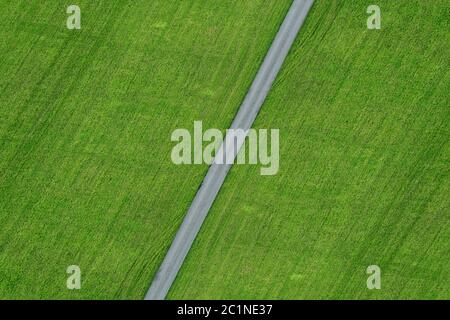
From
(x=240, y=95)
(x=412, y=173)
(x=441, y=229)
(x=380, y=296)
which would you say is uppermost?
(x=240, y=95)

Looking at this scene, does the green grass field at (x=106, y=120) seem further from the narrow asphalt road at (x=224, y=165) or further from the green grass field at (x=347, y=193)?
the green grass field at (x=347, y=193)

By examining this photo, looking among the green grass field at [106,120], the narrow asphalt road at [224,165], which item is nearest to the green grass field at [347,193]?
the narrow asphalt road at [224,165]

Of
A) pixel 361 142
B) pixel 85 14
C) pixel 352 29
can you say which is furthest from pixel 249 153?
pixel 85 14

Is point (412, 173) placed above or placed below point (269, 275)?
above

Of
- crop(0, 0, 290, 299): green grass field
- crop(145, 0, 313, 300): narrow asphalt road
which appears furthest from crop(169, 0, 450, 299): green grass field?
crop(0, 0, 290, 299): green grass field

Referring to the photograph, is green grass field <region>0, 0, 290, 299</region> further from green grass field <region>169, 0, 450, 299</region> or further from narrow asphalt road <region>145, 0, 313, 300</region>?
green grass field <region>169, 0, 450, 299</region>

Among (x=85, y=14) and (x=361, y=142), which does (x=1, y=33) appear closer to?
(x=85, y=14)
